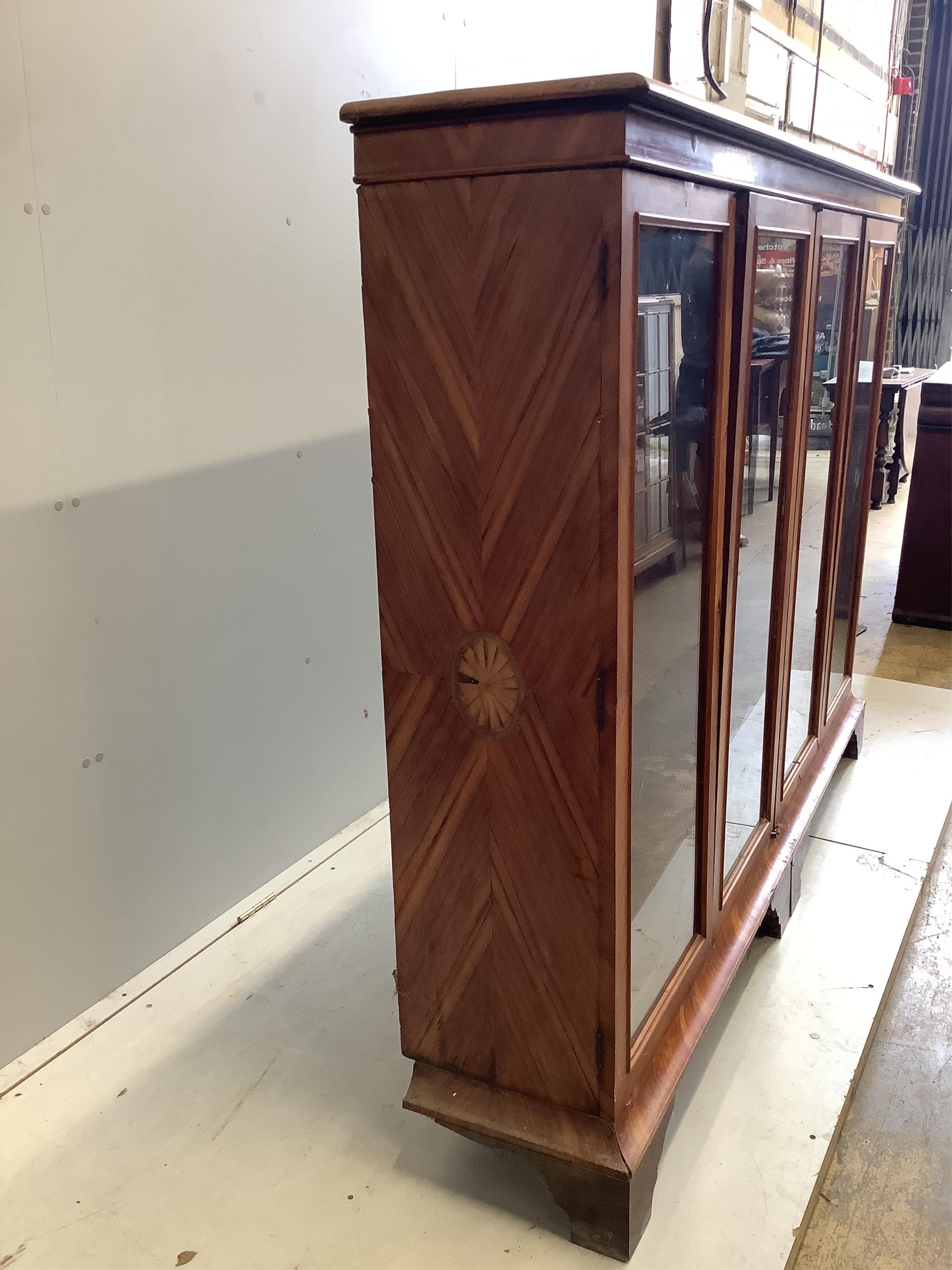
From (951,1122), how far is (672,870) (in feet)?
2.08

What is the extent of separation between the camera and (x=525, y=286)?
107 centimetres

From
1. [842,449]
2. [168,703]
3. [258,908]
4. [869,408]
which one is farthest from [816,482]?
[258,908]

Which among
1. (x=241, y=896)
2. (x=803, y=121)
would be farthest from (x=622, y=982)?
(x=803, y=121)

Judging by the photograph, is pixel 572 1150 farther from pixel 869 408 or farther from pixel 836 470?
pixel 869 408

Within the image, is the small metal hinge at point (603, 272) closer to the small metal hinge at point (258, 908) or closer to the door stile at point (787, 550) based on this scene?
the door stile at point (787, 550)

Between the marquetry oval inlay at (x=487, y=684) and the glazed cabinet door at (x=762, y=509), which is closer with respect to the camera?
the marquetry oval inlay at (x=487, y=684)

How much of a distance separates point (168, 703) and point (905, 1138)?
1444 mm

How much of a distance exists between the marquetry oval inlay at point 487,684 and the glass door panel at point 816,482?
38.9 inches

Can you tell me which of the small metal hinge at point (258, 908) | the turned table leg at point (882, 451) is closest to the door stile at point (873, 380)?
the small metal hinge at point (258, 908)

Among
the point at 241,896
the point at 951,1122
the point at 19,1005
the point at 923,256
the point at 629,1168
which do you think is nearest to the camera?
the point at 629,1168

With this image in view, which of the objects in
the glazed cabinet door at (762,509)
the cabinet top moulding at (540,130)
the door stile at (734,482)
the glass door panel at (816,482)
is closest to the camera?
the cabinet top moulding at (540,130)

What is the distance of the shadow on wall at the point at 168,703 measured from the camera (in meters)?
1.66

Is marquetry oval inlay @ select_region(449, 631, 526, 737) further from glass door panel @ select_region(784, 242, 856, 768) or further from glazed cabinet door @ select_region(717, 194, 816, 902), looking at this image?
glass door panel @ select_region(784, 242, 856, 768)

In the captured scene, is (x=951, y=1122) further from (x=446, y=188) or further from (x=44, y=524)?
(x=44, y=524)
